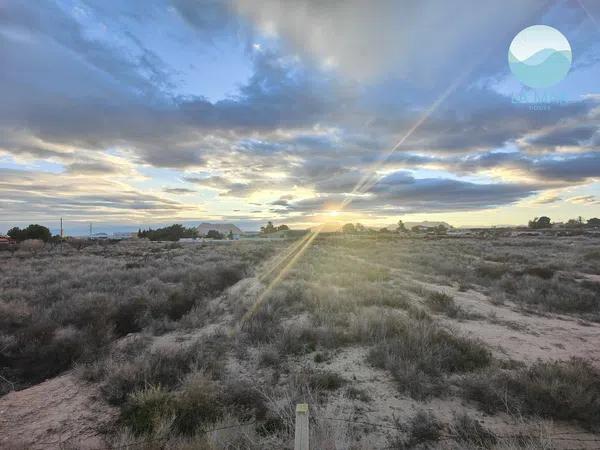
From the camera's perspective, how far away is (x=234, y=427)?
4.19 meters

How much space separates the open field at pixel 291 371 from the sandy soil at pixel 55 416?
1.0 inches

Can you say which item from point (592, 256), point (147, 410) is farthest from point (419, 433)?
point (592, 256)

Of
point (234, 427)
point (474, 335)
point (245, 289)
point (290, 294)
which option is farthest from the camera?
point (245, 289)

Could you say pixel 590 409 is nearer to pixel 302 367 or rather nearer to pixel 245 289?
pixel 302 367

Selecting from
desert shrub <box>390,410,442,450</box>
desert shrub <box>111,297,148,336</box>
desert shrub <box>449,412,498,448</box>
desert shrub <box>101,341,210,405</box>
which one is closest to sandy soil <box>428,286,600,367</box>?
desert shrub <box>449,412,498,448</box>

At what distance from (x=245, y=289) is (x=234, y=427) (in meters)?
10.0

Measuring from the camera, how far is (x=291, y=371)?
609cm

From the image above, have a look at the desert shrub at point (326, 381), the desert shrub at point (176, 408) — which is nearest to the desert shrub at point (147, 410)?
the desert shrub at point (176, 408)

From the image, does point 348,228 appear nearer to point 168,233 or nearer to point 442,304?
point 168,233

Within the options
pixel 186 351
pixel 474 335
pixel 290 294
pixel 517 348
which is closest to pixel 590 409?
pixel 517 348

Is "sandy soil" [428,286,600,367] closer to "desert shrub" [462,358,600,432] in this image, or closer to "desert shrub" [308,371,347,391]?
"desert shrub" [462,358,600,432]

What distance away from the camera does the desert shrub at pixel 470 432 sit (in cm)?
401

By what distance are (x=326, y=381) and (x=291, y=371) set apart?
821 mm

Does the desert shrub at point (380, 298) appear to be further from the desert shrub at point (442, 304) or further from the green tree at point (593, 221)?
the green tree at point (593, 221)
